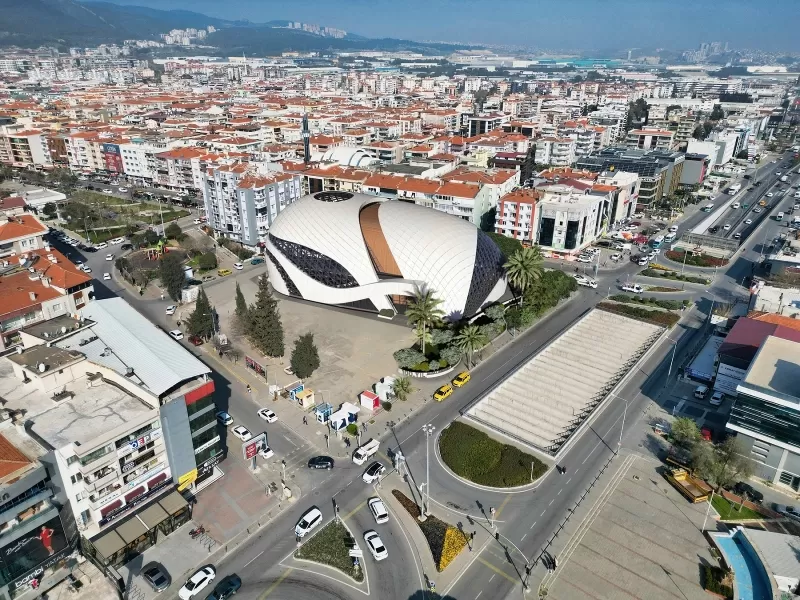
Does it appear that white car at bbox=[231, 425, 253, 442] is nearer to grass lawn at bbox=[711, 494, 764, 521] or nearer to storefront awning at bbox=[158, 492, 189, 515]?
storefront awning at bbox=[158, 492, 189, 515]

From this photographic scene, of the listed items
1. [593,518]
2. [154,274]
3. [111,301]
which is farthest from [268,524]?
[154,274]

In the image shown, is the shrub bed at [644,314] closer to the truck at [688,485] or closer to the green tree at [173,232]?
the truck at [688,485]

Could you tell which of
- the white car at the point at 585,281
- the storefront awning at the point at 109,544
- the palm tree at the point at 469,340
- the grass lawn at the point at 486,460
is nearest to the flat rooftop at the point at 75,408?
the storefront awning at the point at 109,544

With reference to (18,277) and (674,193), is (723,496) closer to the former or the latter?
(18,277)

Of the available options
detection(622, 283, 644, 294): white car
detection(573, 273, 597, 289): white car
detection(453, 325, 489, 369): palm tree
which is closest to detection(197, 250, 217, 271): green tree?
detection(453, 325, 489, 369): palm tree

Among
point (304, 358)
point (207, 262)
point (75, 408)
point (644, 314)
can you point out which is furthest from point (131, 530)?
point (644, 314)

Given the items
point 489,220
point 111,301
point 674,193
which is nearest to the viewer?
point 111,301
